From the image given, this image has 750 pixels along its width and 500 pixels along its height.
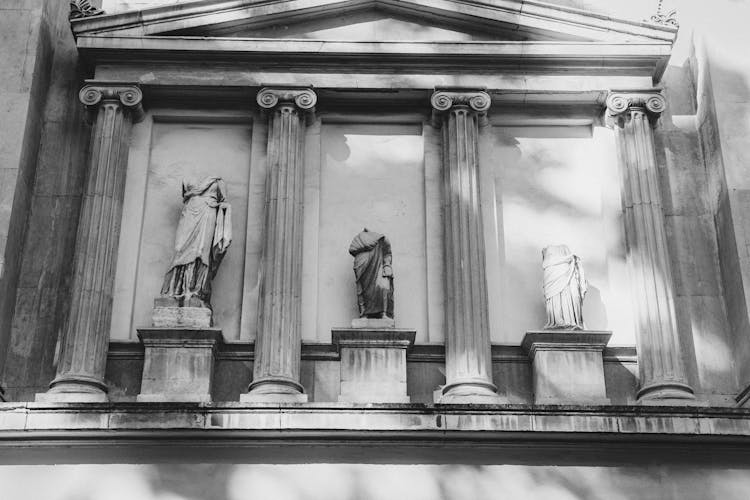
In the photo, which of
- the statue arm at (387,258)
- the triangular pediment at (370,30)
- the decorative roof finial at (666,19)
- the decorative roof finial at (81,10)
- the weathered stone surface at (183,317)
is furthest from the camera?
the triangular pediment at (370,30)

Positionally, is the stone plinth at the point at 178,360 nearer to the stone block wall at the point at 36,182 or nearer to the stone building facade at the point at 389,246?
the stone building facade at the point at 389,246

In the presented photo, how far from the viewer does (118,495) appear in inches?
556

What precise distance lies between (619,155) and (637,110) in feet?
2.04

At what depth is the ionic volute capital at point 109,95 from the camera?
16.6 metres

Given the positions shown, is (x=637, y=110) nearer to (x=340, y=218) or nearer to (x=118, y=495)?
(x=340, y=218)

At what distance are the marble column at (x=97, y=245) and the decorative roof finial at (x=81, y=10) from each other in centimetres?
91

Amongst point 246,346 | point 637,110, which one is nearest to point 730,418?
point 637,110

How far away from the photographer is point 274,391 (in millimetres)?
14820

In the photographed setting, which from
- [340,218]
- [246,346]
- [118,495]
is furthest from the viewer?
[340,218]

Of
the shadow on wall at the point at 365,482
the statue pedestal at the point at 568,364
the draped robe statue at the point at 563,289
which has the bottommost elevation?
the shadow on wall at the point at 365,482

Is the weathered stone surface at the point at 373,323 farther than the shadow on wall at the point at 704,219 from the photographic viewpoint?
No

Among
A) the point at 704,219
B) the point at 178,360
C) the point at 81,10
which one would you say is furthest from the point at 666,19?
the point at 178,360

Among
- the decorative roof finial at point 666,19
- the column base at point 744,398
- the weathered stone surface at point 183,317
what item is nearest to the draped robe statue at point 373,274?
the weathered stone surface at point 183,317

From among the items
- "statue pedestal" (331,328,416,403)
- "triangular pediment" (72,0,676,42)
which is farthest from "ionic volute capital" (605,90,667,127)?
"statue pedestal" (331,328,416,403)
